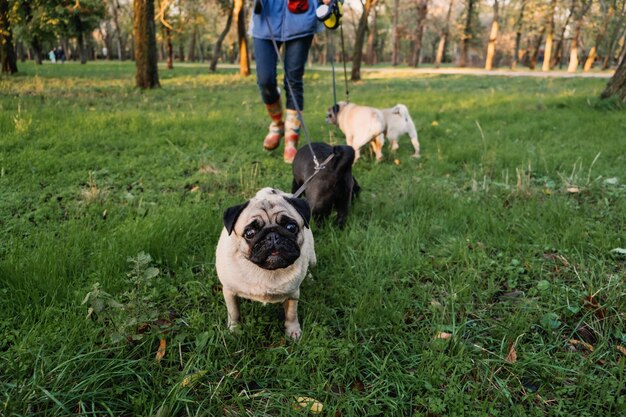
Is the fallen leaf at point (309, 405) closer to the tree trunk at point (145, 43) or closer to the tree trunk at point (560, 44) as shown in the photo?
the tree trunk at point (145, 43)

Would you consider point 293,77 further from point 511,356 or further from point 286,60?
point 511,356

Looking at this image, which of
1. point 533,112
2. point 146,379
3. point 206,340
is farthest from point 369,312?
point 533,112

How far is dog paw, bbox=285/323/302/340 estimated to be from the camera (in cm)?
239

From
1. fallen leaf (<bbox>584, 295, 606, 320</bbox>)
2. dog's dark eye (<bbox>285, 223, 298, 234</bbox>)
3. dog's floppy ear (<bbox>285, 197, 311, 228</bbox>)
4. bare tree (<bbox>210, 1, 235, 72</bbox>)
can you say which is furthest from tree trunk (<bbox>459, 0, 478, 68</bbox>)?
dog's dark eye (<bbox>285, 223, 298, 234</bbox>)

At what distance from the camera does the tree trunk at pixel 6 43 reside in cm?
1411

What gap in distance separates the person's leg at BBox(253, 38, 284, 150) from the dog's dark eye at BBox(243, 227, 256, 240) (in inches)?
138

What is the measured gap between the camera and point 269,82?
17.5 feet

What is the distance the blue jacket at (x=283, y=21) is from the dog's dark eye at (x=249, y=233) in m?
3.37

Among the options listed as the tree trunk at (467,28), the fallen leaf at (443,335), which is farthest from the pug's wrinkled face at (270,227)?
the tree trunk at (467,28)

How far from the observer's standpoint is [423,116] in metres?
9.08

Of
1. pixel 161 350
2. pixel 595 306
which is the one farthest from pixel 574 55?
pixel 161 350

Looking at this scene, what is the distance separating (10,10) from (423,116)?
56.3 ft

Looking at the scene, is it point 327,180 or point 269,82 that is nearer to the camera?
point 327,180

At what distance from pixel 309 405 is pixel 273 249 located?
751mm
